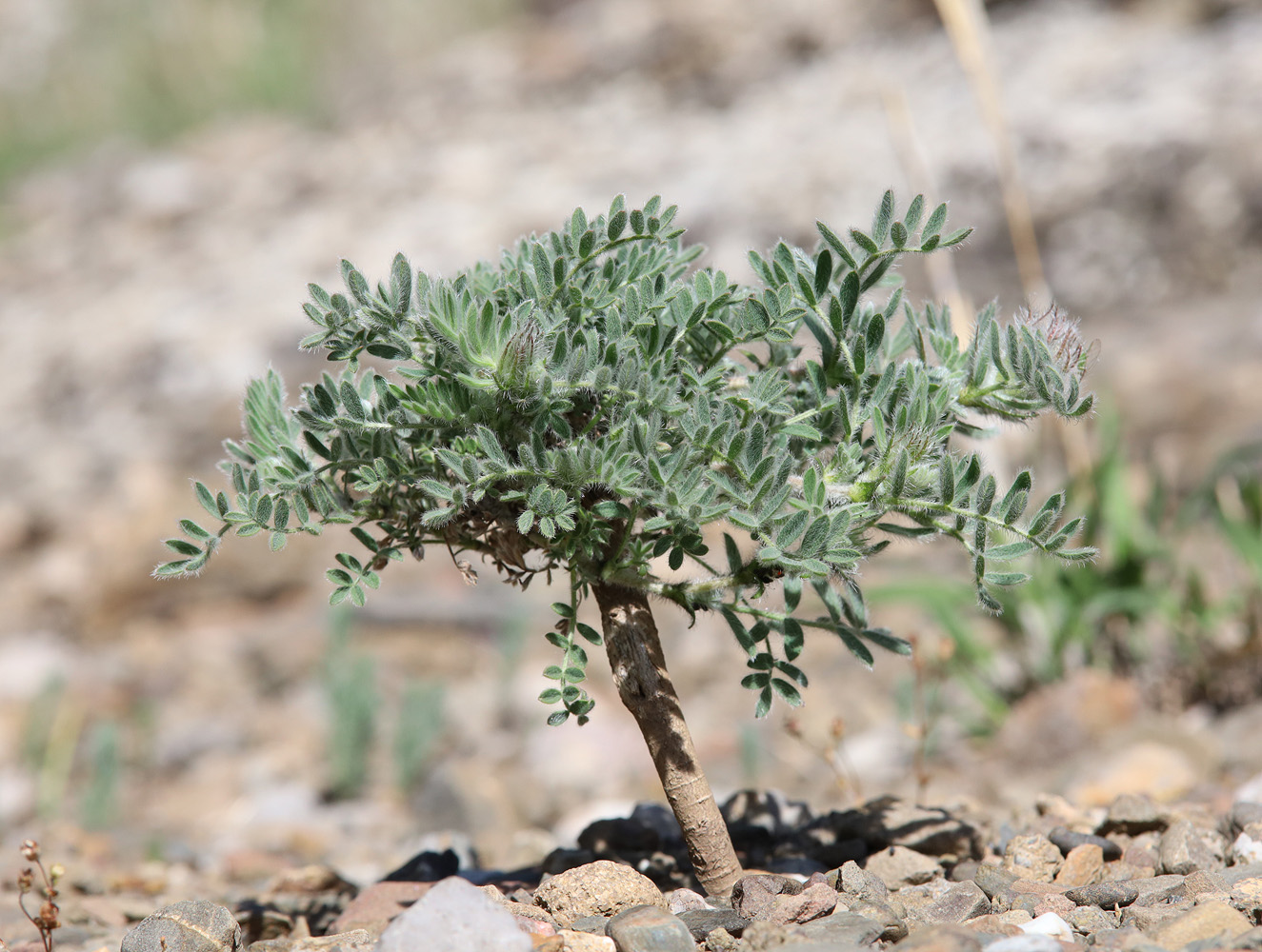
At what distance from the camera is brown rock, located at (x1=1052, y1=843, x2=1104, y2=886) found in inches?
71.7

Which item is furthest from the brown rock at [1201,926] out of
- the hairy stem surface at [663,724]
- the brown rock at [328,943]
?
the brown rock at [328,943]

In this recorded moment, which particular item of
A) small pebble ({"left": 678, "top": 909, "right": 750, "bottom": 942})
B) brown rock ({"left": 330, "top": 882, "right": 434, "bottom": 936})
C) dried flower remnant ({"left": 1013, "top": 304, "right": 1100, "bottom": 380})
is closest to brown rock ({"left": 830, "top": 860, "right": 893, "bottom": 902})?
small pebble ({"left": 678, "top": 909, "right": 750, "bottom": 942})

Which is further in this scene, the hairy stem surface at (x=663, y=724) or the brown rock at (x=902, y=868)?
the brown rock at (x=902, y=868)

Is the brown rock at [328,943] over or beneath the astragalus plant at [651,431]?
beneath

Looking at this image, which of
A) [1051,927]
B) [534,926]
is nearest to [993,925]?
[1051,927]

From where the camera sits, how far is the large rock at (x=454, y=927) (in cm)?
138

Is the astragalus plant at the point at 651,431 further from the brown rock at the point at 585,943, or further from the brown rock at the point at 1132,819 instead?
the brown rock at the point at 1132,819

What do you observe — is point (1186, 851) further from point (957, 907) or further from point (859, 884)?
point (859, 884)

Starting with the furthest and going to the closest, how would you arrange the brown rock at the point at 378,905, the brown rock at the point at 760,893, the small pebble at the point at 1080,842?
the small pebble at the point at 1080,842 < the brown rock at the point at 378,905 < the brown rock at the point at 760,893

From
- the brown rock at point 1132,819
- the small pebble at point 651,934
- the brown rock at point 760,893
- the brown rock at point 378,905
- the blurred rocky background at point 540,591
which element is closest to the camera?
the small pebble at point 651,934

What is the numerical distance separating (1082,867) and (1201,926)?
1.24 feet

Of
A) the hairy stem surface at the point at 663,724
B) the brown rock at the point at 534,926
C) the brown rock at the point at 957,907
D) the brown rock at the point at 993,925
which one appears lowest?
the brown rock at the point at 993,925

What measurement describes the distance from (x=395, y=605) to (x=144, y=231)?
11.4ft

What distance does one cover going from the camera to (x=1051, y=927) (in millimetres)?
1526
